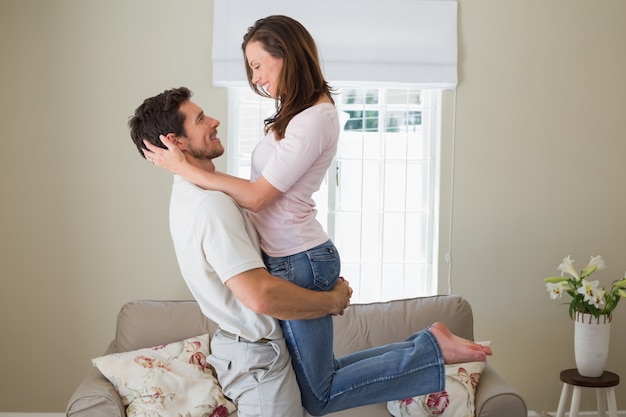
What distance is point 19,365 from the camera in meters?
4.15

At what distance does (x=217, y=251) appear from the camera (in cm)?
199

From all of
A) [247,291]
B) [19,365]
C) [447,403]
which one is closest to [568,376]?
[447,403]

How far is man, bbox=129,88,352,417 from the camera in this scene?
2.00 m

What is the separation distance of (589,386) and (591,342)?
8.3 inches

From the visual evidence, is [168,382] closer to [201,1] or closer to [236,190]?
[236,190]

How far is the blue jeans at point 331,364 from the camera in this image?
2.14 meters

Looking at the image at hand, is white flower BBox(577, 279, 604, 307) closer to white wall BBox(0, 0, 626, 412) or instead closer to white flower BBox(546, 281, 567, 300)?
white flower BBox(546, 281, 567, 300)

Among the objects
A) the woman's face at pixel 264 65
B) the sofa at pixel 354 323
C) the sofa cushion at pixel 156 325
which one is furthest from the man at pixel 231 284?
the sofa cushion at pixel 156 325

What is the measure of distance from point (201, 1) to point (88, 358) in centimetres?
197

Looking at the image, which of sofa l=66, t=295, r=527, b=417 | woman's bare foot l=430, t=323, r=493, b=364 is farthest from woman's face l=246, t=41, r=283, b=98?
sofa l=66, t=295, r=527, b=417

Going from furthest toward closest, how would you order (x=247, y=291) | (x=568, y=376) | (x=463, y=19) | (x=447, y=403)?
1. (x=463, y=19)
2. (x=568, y=376)
3. (x=447, y=403)
4. (x=247, y=291)

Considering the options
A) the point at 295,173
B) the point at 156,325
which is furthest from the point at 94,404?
the point at 295,173

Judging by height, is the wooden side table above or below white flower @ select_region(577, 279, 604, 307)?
below

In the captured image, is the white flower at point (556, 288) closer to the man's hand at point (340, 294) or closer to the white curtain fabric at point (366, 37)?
the white curtain fabric at point (366, 37)
